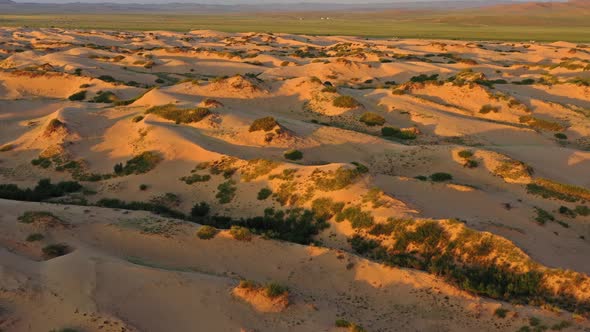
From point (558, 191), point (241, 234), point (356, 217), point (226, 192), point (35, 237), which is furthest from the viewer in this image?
point (226, 192)

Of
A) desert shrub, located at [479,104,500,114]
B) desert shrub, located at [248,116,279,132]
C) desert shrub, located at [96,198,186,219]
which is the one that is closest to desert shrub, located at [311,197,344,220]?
desert shrub, located at [96,198,186,219]

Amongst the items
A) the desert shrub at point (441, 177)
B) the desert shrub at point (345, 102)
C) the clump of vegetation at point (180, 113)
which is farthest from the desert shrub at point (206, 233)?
the desert shrub at point (345, 102)

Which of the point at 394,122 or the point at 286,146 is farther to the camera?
the point at 394,122

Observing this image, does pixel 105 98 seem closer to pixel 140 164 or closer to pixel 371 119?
pixel 140 164

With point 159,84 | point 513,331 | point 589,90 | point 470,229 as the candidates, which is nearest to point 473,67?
point 589,90

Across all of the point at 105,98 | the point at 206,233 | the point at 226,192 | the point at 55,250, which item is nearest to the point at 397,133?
the point at 226,192

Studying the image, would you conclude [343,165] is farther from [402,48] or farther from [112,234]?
[402,48]

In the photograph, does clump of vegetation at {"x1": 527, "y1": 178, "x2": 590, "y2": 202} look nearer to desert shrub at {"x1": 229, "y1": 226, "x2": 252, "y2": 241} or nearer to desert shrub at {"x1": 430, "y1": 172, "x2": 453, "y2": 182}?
desert shrub at {"x1": 430, "y1": 172, "x2": 453, "y2": 182}
